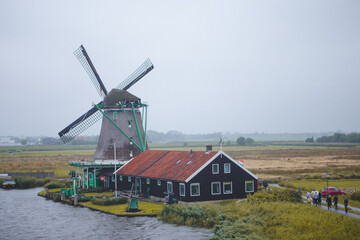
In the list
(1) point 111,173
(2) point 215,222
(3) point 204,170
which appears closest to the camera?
(2) point 215,222

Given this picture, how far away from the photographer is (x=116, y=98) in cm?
5588

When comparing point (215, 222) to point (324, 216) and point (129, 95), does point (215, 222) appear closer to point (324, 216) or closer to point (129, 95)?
A: point (324, 216)

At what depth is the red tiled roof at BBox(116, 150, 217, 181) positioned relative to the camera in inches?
1580

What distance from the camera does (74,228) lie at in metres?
33.7

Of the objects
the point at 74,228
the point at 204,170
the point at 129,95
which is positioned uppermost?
the point at 129,95

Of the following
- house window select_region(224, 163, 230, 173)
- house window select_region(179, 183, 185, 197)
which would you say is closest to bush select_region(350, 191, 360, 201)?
house window select_region(224, 163, 230, 173)

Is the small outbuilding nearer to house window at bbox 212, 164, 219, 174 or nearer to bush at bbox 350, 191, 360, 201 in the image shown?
house window at bbox 212, 164, 219, 174

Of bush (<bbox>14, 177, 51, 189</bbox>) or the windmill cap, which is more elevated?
the windmill cap

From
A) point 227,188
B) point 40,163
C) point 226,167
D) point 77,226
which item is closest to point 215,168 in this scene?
point 226,167

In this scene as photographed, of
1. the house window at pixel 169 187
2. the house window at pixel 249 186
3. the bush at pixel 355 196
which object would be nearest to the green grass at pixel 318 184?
the bush at pixel 355 196

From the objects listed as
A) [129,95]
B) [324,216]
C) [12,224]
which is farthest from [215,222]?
[129,95]

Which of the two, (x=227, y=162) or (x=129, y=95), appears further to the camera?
(x=129, y=95)

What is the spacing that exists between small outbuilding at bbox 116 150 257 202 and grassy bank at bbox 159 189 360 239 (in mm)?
2093

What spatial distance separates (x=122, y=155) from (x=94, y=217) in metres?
17.8
